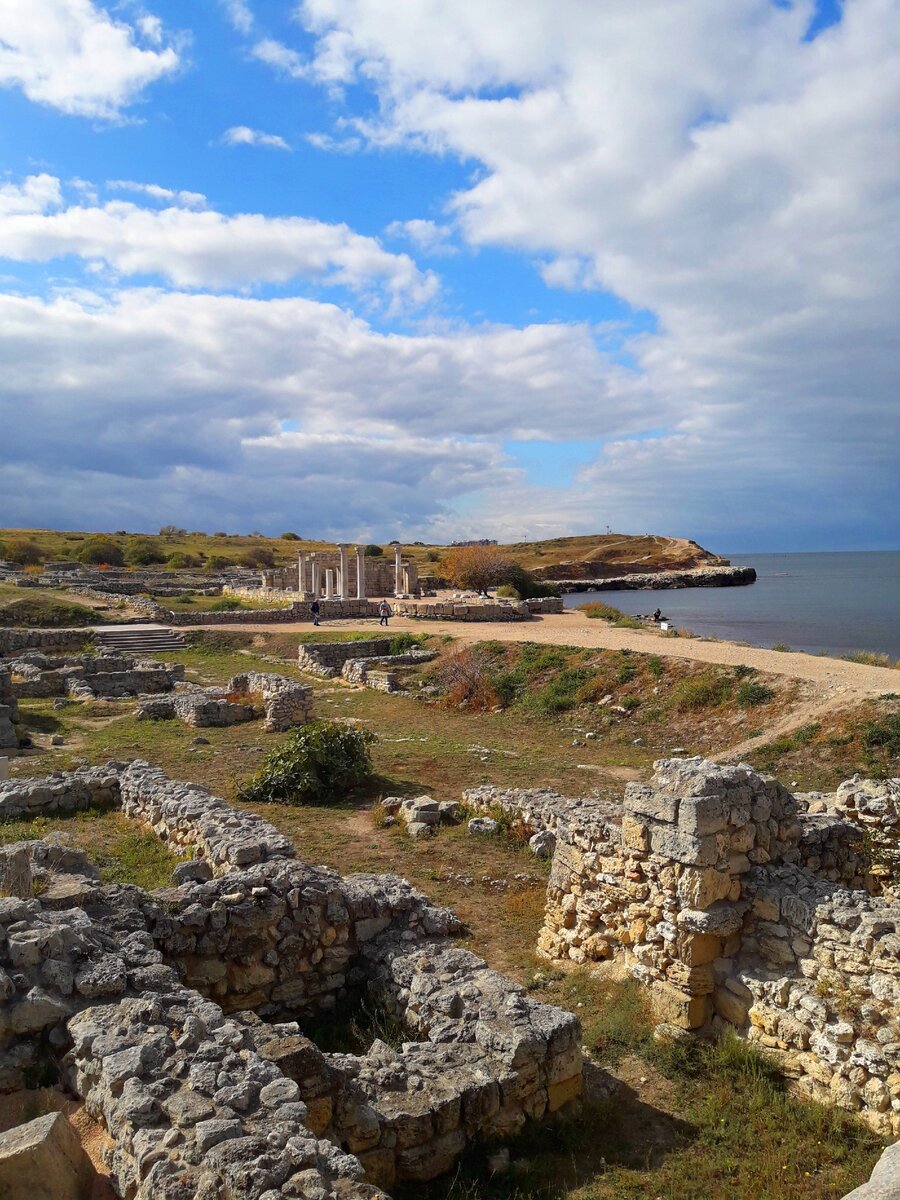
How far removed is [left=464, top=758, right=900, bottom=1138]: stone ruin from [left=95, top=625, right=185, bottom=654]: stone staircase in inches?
1190

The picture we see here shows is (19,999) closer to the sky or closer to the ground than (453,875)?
closer to the sky

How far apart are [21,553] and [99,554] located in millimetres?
7208

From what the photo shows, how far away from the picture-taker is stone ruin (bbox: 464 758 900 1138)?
230 inches

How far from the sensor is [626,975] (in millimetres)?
7574

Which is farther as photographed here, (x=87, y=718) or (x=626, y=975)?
(x=87, y=718)

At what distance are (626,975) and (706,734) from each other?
13.0 m

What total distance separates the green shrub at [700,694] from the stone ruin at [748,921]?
12.5m

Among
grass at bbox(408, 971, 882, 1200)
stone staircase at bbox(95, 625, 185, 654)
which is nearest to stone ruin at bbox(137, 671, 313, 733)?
stone staircase at bbox(95, 625, 185, 654)

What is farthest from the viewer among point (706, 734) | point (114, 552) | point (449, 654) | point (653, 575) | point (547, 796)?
point (653, 575)

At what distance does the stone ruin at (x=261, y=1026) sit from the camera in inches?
150

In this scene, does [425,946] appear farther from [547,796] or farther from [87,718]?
[87,718]

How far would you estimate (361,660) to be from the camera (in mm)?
30953

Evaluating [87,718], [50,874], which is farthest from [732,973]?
[87,718]

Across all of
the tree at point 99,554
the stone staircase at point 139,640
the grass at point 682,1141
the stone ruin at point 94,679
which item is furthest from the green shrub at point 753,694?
the tree at point 99,554
